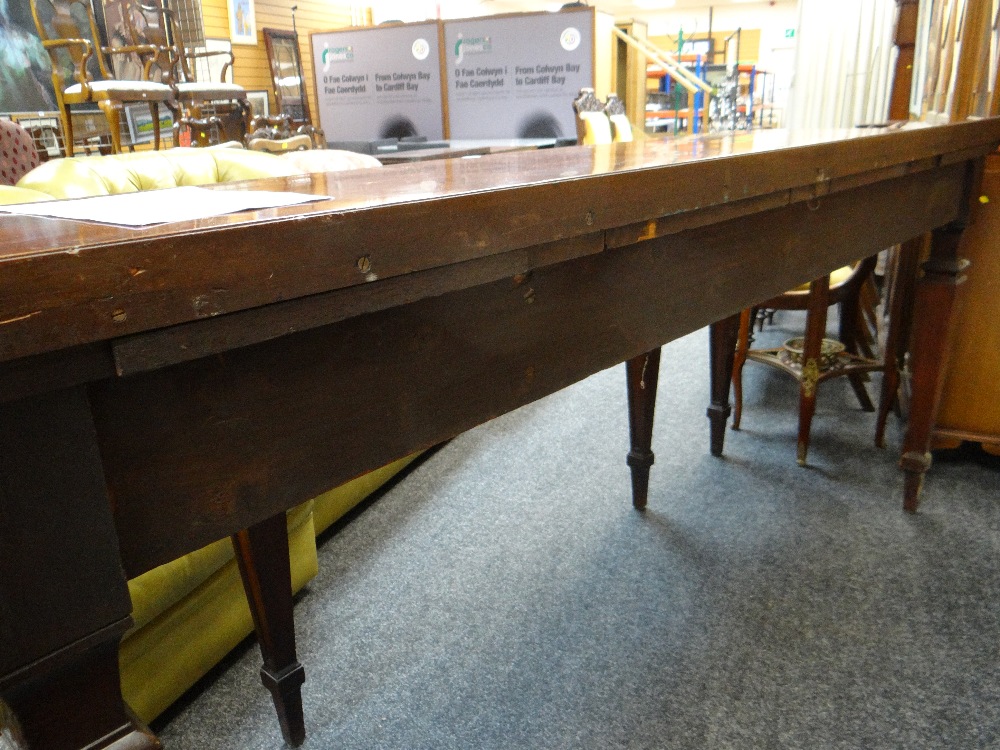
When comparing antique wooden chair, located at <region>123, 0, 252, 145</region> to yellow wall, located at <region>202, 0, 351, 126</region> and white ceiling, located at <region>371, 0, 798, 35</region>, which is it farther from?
white ceiling, located at <region>371, 0, 798, 35</region>

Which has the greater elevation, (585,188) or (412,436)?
(585,188)

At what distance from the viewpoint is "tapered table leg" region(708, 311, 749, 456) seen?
2.04 m

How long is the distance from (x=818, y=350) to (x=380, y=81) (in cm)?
605

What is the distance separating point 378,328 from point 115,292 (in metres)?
0.20

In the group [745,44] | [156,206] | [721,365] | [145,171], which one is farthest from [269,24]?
[745,44]

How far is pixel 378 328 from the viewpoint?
53 centimetres

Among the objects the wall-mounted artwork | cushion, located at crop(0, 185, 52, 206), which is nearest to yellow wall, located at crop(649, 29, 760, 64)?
the wall-mounted artwork

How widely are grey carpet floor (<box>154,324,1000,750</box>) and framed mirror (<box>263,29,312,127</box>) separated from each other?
21.9ft

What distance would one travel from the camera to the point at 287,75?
7879 millimetres

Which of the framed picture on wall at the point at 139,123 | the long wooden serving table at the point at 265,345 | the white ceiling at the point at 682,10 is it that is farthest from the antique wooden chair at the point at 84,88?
the white ceiling at the point at 682,10

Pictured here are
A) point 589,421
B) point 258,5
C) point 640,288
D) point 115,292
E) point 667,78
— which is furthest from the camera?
point 667,78

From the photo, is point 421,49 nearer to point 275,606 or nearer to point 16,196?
point 16,196

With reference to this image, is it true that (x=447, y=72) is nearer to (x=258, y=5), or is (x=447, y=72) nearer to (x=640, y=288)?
(x=258, y=5)

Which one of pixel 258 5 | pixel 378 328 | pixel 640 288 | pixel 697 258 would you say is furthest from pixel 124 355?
Answer: pixel 258 5
